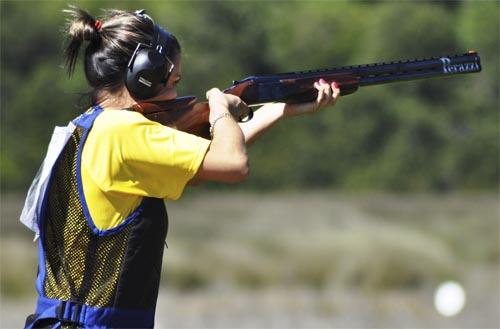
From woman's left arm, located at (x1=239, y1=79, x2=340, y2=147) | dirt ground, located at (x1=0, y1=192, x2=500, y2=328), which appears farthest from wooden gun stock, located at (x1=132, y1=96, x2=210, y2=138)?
dirt ground, located at (x1=0, y1=192, x2=500, y2=328)

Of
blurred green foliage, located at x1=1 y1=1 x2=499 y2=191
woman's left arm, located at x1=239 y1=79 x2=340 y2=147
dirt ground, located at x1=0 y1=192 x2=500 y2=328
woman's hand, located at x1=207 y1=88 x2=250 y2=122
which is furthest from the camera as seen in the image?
blurred green foliage, located at x1=1 y1=1 x2=499 y2=191

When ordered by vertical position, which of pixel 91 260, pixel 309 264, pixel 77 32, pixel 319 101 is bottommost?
pixel 91 260

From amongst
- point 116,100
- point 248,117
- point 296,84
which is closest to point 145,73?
point 116,100

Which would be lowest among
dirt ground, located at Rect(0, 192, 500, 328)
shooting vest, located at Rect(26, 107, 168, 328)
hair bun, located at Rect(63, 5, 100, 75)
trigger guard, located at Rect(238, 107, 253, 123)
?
shooting vest, located at Rect(26, 107, 168, 328)

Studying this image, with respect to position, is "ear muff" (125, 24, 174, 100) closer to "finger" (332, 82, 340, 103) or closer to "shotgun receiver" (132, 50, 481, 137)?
"shotgun receiver" (132, 50, 481, 137)

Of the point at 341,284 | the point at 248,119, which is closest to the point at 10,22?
the point at 341,284

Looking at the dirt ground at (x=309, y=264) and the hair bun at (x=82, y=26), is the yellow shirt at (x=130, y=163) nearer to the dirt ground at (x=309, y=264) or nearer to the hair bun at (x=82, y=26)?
the hair bun at (x=82, y=26)

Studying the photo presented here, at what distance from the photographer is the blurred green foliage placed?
1836cm

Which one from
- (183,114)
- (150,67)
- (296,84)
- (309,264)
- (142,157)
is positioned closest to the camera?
(142,157)

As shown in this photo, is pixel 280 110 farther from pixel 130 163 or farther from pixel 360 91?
pixel 360 91

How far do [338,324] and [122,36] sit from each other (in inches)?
365

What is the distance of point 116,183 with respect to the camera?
3779mm

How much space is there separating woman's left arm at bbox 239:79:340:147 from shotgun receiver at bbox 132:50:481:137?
0.03 metres

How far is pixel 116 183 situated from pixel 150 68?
1.37 feet
